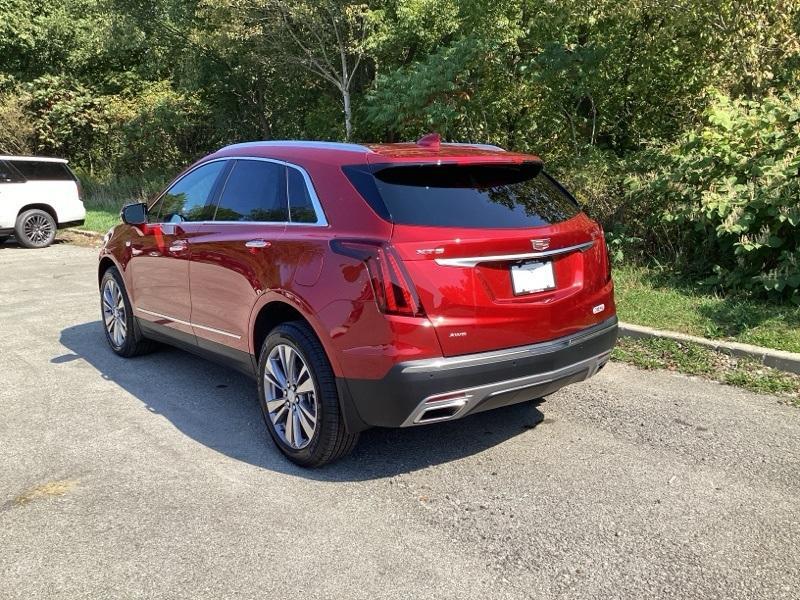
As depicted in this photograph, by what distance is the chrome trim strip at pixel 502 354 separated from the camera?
3283 millimetres

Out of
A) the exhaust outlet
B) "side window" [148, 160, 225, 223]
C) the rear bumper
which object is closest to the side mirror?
"side window" [148, 160, 225, 223]

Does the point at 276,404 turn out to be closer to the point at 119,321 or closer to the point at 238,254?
the point at 238,254

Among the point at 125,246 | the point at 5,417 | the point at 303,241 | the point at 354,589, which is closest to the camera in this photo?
the point at 354,589

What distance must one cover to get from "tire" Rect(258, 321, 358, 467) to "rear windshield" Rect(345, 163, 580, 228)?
83cm

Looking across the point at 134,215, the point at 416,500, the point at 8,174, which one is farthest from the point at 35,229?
the point at 416,500

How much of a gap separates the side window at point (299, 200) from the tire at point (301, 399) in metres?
0.58

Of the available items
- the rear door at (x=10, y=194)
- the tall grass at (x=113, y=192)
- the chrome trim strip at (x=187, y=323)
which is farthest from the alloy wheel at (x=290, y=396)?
the tall grass at (x=113, y=192)

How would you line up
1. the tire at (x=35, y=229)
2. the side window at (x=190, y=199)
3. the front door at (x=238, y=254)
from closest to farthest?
the front door at (x=238, y=254) < the side window at (x=190, y=199) < the tire at (x=35, y=229)

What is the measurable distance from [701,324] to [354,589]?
424cm

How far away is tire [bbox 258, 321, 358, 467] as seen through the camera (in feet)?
11.8

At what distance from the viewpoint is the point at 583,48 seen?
32.2 ft

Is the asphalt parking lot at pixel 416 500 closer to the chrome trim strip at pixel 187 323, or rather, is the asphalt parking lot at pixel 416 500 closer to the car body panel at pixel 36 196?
the chrome trim strip at pixel 187 323

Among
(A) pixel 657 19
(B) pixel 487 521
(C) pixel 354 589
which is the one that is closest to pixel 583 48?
(A) pixel 657 19

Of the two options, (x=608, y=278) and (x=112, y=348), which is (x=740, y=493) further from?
(x=112, y=348)
